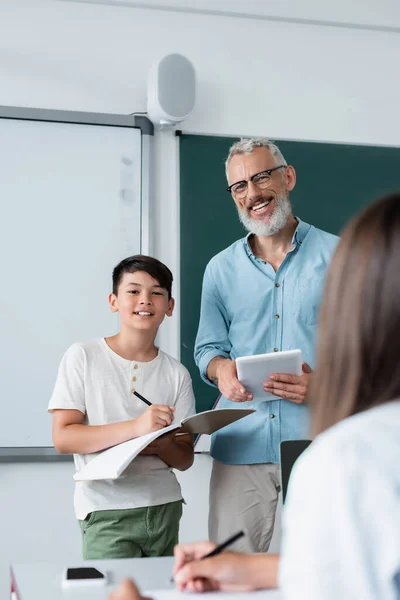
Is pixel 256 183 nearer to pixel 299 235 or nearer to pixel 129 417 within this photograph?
pixel 299 235

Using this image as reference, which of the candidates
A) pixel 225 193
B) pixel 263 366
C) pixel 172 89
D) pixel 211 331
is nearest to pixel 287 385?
pixel 263 366

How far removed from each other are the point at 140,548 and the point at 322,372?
1432mm

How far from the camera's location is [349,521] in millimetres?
659

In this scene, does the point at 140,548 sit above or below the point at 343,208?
below

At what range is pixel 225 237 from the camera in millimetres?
3725

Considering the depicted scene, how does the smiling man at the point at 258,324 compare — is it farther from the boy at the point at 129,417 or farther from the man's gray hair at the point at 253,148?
the boy at the point at 129,417

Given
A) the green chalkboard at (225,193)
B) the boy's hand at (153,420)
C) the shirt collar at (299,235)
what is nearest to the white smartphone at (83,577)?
the boy's hand at (153,420)

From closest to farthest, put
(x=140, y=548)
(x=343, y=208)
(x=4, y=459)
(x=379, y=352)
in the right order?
(x=379, y=352)
(x=140, y=548)
(x=4, y=459)
(x=343, y=208)

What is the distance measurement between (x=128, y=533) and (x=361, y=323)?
1472 mm

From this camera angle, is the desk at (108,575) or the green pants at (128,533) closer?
the desk at (108,575)

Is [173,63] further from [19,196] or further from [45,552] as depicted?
[45,552]

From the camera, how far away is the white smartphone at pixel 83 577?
1.52m

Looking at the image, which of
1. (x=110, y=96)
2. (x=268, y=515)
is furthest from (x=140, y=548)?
(x=110, y=96)

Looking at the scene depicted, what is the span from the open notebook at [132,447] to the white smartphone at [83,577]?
11.9 inches
